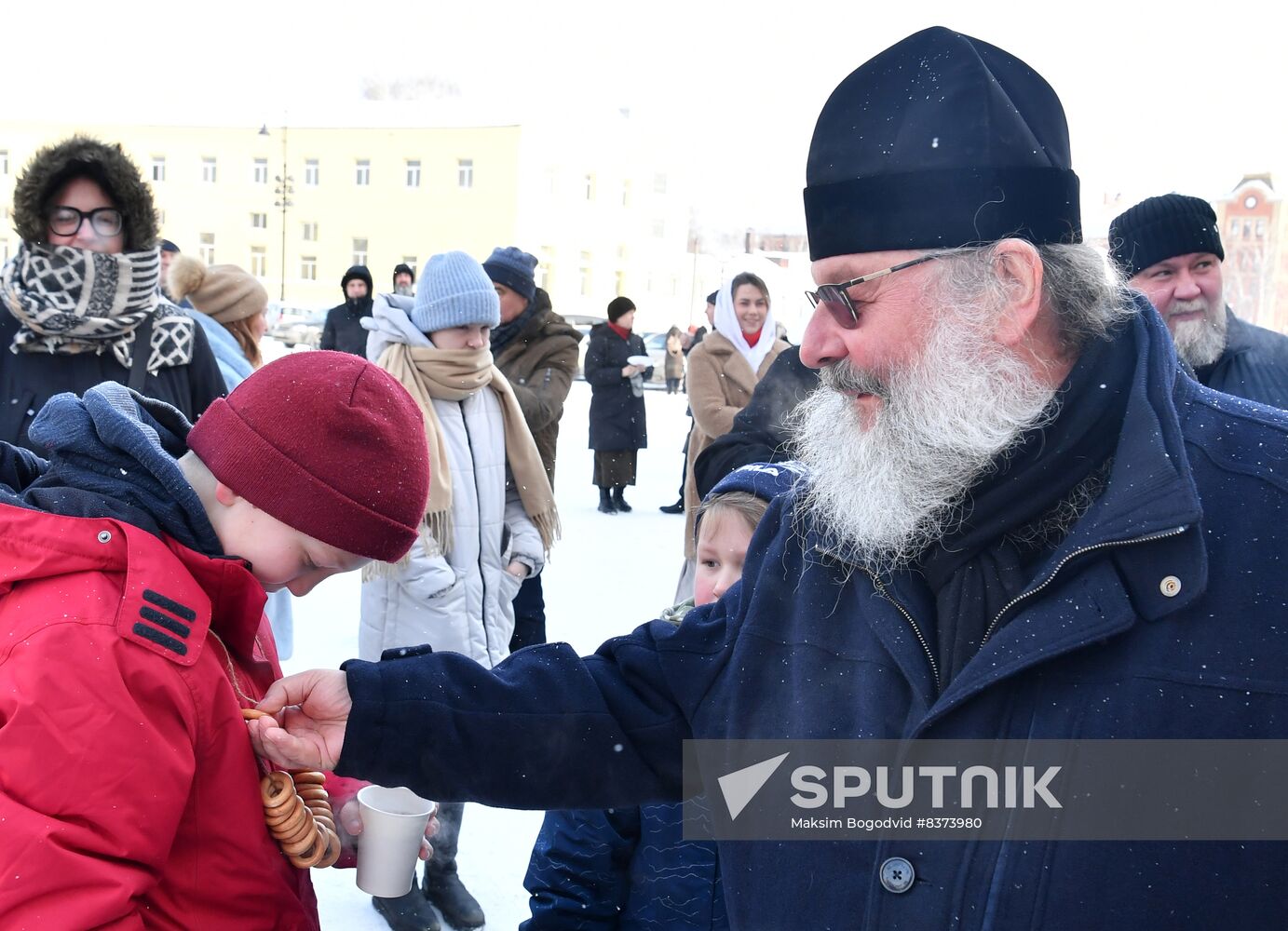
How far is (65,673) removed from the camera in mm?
1278

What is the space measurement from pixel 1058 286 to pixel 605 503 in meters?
8.46

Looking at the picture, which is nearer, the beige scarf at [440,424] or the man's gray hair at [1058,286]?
the man's gray hair at [1058,286]

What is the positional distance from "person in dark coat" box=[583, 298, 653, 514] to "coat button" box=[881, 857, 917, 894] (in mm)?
8524

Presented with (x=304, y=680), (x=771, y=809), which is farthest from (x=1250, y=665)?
(x=304, y=680)

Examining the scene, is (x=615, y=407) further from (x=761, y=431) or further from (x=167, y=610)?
(x=167, y=610)

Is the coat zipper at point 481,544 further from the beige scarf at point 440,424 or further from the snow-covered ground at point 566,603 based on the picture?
the snow-covered ground at point 566,603

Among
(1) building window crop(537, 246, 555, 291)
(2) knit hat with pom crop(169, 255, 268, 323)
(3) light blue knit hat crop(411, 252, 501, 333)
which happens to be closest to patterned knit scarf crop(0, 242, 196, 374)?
(3) light blue knit hat crop(411, 252, 501, 333)

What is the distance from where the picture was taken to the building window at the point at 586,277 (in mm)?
43594

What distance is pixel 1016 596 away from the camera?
1.30 metres

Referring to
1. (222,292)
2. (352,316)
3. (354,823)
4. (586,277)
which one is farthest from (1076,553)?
(586,277)

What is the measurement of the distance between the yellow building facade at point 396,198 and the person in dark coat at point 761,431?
37.7m

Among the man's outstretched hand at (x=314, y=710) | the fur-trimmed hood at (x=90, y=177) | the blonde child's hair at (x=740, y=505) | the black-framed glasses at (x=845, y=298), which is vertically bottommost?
the man's outstretched hand at (x=314, y=710)

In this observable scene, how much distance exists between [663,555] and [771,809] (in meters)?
6.58

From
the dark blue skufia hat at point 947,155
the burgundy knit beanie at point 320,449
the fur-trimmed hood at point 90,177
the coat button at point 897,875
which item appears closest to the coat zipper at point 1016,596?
the coat button at point 897,875
